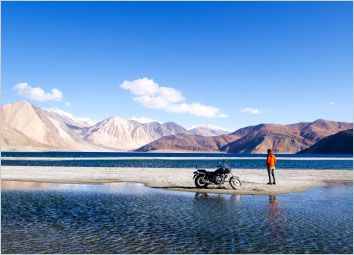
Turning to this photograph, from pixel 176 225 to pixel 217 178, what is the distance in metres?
12.3

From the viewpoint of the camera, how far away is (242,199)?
18.7 meters

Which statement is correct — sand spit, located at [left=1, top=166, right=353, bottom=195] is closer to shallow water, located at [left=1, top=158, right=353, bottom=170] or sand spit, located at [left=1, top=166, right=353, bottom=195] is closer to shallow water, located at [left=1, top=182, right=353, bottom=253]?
shallow water, located at [left=1, top=182, right=353, bottom=253]

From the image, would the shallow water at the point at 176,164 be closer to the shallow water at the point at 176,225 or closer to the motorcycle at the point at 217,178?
the motorcycle at the point at 217,178

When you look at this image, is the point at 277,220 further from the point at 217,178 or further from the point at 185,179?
the point at 185,179

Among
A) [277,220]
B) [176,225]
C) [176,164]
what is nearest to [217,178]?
[277,220]

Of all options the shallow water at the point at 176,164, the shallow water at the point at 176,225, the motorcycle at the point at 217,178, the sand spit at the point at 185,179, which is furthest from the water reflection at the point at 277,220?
the shallow water at the point at 176,164

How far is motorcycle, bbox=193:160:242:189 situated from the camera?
23.2 meters

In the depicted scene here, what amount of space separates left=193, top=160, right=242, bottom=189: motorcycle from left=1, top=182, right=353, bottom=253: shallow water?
4.66 m

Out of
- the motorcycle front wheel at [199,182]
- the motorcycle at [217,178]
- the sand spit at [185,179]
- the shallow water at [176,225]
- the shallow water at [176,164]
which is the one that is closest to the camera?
the shallow water at [176,225]

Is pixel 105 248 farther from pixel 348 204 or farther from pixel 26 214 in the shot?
pixel 348 204

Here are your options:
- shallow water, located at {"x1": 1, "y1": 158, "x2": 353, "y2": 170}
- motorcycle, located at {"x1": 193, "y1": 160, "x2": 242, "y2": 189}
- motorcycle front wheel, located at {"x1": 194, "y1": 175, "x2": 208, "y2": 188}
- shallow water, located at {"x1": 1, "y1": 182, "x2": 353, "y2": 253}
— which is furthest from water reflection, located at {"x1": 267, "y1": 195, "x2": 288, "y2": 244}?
shallow water, located at {"x1": 1, "y1": 158, "x2": 353, "y2": 170}

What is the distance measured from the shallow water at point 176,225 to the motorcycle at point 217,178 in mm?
4656

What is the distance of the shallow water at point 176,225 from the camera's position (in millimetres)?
9164

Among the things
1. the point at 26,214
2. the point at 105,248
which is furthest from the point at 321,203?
the point at 26,214
